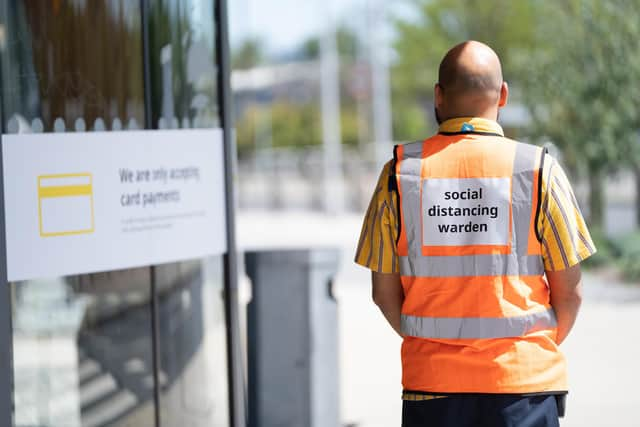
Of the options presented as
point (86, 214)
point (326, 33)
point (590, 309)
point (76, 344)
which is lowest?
point (590, 309)

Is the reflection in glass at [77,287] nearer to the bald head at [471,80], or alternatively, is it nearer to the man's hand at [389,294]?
the man's hand at [389,294]

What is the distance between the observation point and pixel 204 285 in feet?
18.0

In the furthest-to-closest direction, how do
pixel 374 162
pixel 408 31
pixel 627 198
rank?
pixel 408 31
pixel 374 162
pixel 627 198

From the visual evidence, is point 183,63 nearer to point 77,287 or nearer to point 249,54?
point 77,287

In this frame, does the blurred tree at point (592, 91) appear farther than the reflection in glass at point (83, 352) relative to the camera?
Yes

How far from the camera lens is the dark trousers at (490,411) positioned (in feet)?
9.75

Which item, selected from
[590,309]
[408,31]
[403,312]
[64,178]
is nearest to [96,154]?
[64,178]

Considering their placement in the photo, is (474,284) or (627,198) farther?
(627,198)

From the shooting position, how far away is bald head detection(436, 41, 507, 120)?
10.0 feet

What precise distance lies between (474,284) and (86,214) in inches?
81.7

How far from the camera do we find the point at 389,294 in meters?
3.19

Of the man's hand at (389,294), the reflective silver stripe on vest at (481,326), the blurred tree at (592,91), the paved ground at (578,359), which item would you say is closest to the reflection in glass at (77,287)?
the paved ground at (578,359)

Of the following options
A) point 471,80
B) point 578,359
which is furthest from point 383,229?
point 578,359

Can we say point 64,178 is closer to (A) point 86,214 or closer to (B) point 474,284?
(A) point 86,214
